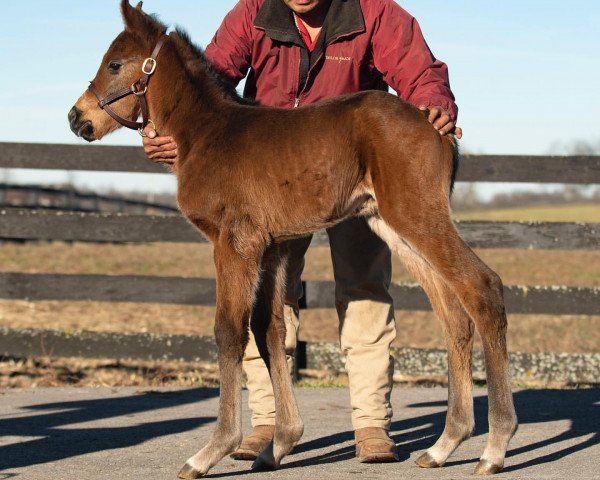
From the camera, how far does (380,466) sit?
15.2 ft

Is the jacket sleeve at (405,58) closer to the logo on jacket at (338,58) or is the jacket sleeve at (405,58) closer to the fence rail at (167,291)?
the logo on jacket at (338,58)

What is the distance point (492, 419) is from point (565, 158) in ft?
12.8

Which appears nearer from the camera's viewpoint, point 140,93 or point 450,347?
point 450,347

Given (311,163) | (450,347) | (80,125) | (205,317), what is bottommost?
(205,317)

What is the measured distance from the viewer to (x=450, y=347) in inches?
182

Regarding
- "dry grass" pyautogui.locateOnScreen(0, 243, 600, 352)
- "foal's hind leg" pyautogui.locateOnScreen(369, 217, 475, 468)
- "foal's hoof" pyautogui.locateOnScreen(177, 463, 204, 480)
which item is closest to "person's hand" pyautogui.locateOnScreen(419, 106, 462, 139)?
"foal's hind leg" pyautogui.locateOnScreen(369, 217, 475, 468)

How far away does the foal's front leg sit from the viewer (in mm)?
4391

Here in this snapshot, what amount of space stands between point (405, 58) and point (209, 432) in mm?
2406

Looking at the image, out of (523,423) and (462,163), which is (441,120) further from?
(462,163)

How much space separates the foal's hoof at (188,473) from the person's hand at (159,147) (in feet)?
5.04

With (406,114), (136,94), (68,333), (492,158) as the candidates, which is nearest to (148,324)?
(68,333)

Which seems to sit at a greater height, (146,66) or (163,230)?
(146,66)

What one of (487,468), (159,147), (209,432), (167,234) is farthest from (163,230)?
(487,468)

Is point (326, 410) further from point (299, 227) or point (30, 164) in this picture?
point (30, 164)
